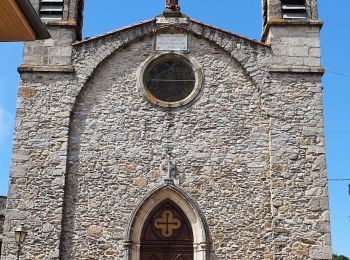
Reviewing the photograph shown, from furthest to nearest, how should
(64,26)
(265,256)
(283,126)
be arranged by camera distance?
(64,26) → (283,126) → (265,256)

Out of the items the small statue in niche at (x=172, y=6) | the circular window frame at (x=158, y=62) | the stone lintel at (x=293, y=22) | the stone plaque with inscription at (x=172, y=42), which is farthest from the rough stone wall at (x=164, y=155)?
the stone lintel at (x=293, y=22)

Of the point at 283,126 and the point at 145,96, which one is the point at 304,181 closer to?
the point at 283,126

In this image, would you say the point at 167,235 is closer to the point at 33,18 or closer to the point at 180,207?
the point at 180,207

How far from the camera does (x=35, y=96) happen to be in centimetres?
1272

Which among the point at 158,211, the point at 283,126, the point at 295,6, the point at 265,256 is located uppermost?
the point at 295,6

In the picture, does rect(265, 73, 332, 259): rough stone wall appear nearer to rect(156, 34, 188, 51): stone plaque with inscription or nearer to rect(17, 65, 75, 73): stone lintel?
rect(156, 34, 188, 51): stone plaque with inscription

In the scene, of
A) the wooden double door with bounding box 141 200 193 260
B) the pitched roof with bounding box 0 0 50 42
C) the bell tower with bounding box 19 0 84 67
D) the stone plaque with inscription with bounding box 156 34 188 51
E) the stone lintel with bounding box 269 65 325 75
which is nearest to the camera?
the pitched roof with bounding box 0 0 50 42

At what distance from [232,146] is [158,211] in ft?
7.07

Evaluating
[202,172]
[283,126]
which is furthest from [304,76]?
[202,172]

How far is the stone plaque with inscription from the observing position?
13.1 meters

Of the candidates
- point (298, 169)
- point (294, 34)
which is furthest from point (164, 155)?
point (294, 34)

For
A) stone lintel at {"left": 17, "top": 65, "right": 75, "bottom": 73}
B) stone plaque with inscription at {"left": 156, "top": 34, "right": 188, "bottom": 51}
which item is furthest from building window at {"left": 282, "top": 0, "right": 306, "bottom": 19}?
stone lintel at {"left": 17, "top": 65, "right": 75, "bottom": 73}

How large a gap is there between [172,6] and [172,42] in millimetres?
962

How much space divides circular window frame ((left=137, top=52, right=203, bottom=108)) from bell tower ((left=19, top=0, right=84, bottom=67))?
174 centimetres
